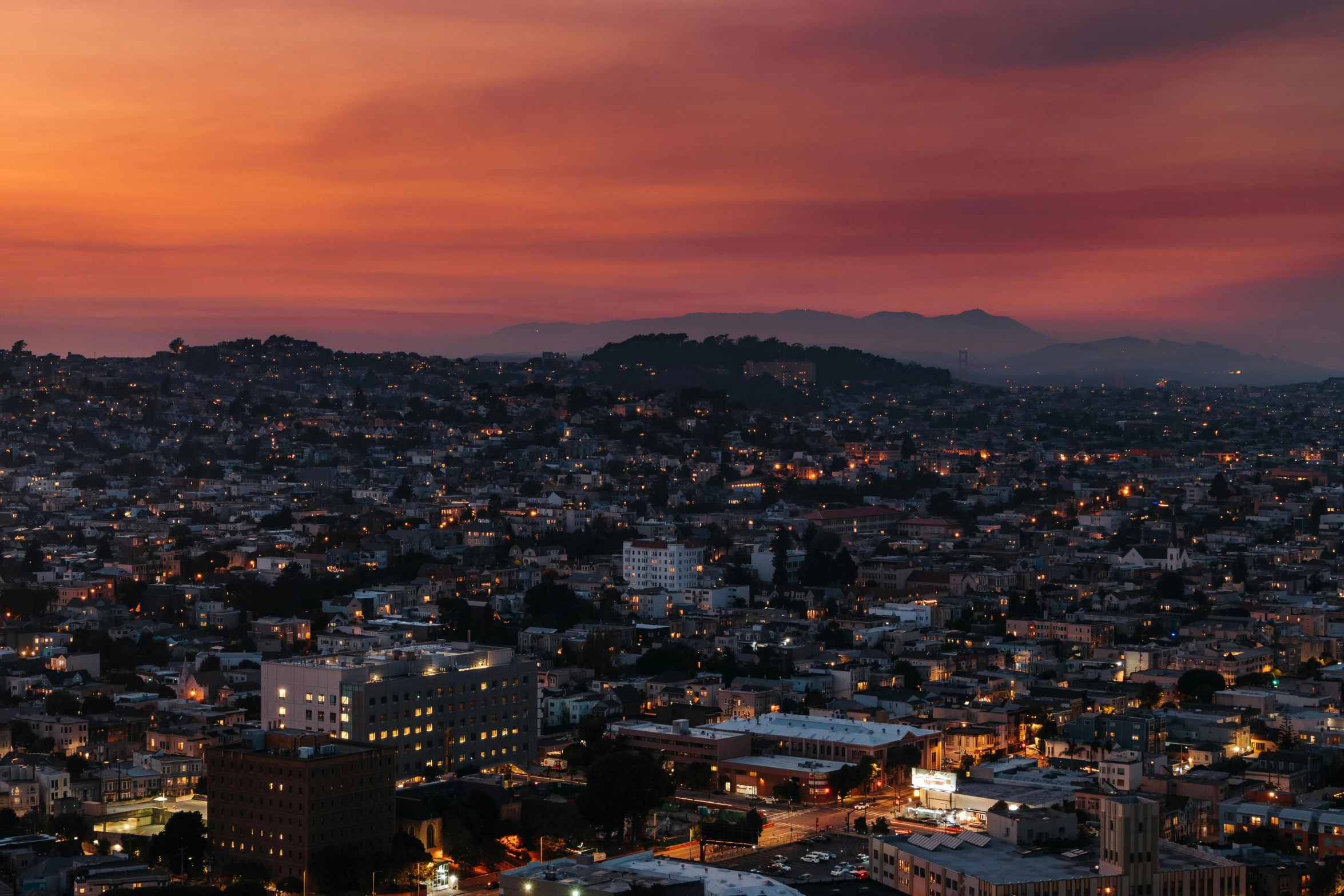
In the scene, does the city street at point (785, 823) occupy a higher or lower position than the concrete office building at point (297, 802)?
lower

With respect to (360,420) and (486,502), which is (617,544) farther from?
(360,420)

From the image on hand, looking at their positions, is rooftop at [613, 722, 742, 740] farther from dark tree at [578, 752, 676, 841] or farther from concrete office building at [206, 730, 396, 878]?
concrete office building at [206, 730, 396, 878]

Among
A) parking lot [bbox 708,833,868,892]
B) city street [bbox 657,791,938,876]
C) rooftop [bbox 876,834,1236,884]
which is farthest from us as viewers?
city street [bbox 657,791,938,876]

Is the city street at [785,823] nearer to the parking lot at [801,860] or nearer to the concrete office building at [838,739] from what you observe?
the parking lot at [801,860]

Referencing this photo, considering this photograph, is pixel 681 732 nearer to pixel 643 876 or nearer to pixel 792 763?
pixel 792 763

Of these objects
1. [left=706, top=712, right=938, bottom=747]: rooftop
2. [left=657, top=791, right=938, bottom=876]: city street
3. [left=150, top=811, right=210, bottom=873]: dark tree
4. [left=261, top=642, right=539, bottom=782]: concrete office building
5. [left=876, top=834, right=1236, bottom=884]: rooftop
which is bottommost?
[left=657, top=791, right=938, bottom=876]: city street

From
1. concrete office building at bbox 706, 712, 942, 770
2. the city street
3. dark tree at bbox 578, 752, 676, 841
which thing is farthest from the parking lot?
concrete office building at bbox 706, 712, 942, 770

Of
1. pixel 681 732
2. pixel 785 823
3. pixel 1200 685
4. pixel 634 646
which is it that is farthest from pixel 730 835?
pixel 634 646

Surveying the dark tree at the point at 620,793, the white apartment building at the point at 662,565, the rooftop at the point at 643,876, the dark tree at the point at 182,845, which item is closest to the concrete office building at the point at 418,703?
the dark tree at the point at 182,845
